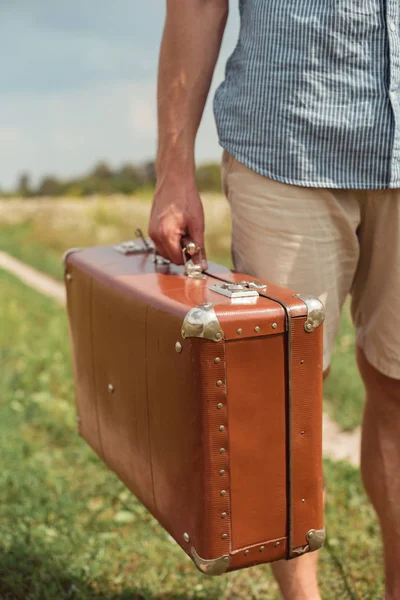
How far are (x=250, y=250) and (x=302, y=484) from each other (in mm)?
519

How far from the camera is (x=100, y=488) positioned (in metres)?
2.81

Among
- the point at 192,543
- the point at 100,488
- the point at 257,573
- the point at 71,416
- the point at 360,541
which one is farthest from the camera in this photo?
the point at 71,416

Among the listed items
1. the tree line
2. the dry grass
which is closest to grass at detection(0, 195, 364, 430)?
the dry grass

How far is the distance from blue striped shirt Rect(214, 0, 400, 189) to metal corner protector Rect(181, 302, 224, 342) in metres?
0.41

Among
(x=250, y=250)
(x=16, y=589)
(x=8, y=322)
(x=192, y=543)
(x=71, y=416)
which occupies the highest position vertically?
(x=250, y=250)

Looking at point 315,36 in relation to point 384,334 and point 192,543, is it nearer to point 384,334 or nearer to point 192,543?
point 384,334

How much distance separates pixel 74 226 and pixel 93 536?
10.9m

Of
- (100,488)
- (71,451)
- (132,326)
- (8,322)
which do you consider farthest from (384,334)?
(8,322)

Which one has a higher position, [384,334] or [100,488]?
[384,334]

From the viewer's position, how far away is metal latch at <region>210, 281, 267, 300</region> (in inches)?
54.2

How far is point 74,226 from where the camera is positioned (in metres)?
13.0

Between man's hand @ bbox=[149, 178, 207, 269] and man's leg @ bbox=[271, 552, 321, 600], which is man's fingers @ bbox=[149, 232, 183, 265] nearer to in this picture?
man's hand @ bbox=[149, 178, 207, 269]

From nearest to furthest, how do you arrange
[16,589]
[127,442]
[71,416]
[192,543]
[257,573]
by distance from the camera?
[192,543] < [127,442] < [16,589] < [257,573] < [71,416]

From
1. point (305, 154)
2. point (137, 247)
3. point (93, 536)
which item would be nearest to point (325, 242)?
point (305, 154)
